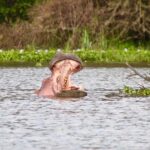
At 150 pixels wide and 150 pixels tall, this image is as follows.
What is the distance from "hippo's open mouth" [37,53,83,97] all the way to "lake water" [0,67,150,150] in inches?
13.2

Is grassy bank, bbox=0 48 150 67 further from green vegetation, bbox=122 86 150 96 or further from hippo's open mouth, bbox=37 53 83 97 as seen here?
hippo's open mouth, bbox=37 53 83 97

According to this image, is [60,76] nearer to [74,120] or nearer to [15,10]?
[74,120]

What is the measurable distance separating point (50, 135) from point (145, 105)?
161 inches

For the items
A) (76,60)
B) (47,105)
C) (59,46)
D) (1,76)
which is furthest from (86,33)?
(47,105)

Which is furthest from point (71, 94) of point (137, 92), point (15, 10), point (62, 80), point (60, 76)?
point (15, 10)

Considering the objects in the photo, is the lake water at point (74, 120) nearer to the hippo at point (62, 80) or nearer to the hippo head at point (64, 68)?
the hippo at point (62, 80)

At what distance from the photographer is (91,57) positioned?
3183cm

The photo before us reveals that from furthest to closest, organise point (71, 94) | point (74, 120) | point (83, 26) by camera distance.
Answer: point (83, 26), point (71, 94), point (74, 120)

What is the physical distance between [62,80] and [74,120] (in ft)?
12.6

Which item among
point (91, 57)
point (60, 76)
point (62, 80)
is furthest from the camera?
point (91, 57)

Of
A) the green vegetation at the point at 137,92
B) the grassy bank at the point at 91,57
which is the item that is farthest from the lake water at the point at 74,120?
the grassy bank at the point at 91,57

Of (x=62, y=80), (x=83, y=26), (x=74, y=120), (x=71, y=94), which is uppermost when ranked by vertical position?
(x=83, y=26)

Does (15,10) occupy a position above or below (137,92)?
above

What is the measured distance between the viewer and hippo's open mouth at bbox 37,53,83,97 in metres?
19.5
